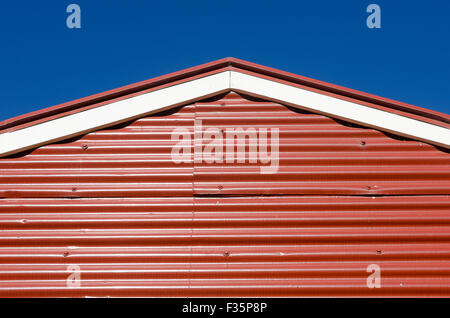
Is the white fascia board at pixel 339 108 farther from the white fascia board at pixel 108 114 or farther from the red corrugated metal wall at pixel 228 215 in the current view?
the white fascia board at pixel 108 114

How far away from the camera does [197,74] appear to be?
5.29 metres

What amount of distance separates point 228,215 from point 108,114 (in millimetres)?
1814

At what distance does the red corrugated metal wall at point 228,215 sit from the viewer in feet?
15.9

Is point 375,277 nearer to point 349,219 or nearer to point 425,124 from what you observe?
point 349,219

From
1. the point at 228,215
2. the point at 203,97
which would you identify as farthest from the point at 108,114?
the point at 228,215

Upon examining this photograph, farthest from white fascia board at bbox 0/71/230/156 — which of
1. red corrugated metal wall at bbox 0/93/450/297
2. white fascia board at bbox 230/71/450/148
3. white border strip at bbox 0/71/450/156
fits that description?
white fascia board at bbox 230/71/450/148

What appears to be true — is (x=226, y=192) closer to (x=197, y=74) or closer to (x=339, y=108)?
(x=197, y=74)

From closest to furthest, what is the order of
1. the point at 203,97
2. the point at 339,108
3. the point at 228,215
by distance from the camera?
the point at 228,215, the point at 339,108, the point at 203,97

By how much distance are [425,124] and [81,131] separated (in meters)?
3.94

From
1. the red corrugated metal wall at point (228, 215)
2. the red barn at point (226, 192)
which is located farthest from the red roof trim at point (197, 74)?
the red corrugated metal wall at point (228, 215)

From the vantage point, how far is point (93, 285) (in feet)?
16.0

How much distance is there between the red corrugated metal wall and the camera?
15.9 ft

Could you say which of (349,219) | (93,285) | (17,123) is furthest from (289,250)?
(17,123)

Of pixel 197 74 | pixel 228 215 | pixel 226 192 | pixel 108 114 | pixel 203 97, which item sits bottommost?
pixel 228 215
